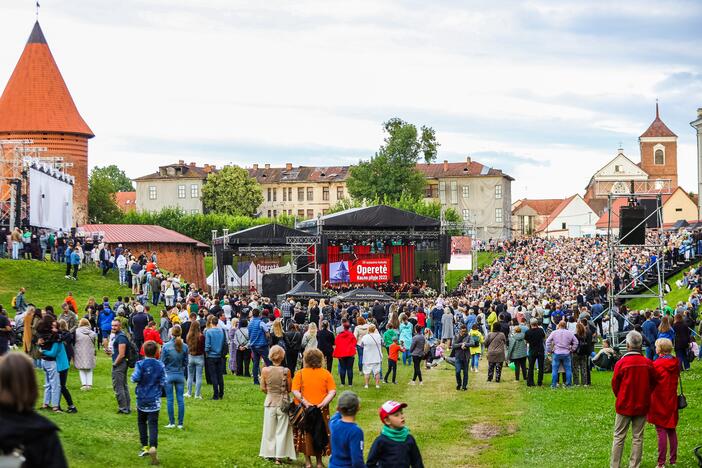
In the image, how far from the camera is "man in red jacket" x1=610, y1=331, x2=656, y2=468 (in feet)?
36.6

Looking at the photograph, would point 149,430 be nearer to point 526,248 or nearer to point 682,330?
point 682,330

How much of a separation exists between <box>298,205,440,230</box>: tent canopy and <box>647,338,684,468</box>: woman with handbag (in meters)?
37.8

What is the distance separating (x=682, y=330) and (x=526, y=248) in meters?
45.8

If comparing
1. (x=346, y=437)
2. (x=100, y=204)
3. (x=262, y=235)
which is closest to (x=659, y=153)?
(x=100, y=204)

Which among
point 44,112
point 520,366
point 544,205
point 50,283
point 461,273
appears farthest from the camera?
point 544,205

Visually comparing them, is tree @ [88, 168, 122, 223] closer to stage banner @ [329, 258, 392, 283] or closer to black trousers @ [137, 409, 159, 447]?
stage banner @ [329, 258, 392, 283]

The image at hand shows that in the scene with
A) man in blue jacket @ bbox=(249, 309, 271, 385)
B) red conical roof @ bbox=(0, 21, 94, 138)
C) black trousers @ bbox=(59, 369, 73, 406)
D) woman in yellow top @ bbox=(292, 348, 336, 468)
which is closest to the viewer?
woman in yellow top @ bbox=(292, 348, 336, 468)

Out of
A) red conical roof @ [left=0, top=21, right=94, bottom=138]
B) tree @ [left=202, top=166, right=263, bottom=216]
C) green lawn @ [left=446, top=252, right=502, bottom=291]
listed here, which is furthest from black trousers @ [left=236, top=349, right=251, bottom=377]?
tree @ [left=202, top=166, right=263, bottom=216]

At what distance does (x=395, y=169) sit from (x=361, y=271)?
44004mm

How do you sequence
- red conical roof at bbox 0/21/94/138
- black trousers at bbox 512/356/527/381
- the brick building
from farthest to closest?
red conical roof at bbox 0/21/94/138
the brick building
black trousers at bbox 512/356/527/381

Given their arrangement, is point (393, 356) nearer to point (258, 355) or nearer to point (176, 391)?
point (258, 355)

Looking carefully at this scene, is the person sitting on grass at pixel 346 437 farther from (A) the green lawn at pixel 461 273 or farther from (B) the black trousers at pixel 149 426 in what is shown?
(A) the green lawn at pixel 461 273

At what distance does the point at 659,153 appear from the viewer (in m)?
121

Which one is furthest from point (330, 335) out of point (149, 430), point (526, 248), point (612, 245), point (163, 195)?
point (163, 195)
